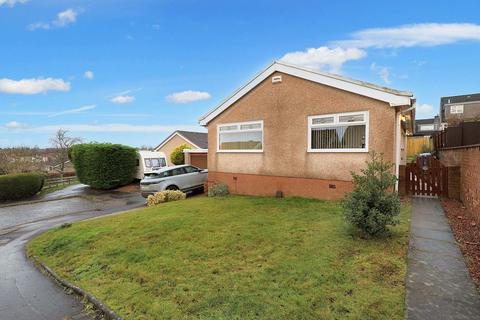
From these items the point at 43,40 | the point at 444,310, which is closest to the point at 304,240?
the point at 444,310

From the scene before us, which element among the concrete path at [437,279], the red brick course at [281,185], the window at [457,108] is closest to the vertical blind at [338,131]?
the red brick course at [281,185]

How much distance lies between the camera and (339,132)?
10.2 meters

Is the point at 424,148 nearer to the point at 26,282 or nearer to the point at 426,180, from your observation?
the point at 426,180

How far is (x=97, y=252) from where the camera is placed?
21.5 feet

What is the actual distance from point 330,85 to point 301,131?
2024 mm

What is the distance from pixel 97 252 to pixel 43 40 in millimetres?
14577

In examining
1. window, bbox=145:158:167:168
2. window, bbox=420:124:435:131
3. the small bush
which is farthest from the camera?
window, bbox=420:124:435:131

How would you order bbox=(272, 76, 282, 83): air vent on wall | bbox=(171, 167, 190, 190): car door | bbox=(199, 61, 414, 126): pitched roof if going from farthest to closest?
bbox=(171, 167, 190, 190): car door → bbox=(272, 76, 282, 83): air vent on wall → bbox=(199, 61, 414, 126): pitched roof

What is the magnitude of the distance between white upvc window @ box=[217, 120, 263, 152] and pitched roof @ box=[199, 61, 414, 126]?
3.33 feet

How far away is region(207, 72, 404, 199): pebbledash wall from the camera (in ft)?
30.9

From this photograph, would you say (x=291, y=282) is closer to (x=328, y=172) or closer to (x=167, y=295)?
(x=167, y=295)

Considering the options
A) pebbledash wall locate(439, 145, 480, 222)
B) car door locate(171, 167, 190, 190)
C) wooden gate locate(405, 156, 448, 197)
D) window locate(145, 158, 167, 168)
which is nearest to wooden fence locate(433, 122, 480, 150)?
pebbledash wall locate(439, 145, 480, 222)

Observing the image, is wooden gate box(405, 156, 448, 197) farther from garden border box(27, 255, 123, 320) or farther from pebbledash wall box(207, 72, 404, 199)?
garden border box(27, 255, 123, 320)

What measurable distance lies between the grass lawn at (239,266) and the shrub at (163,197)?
5.32 metres
